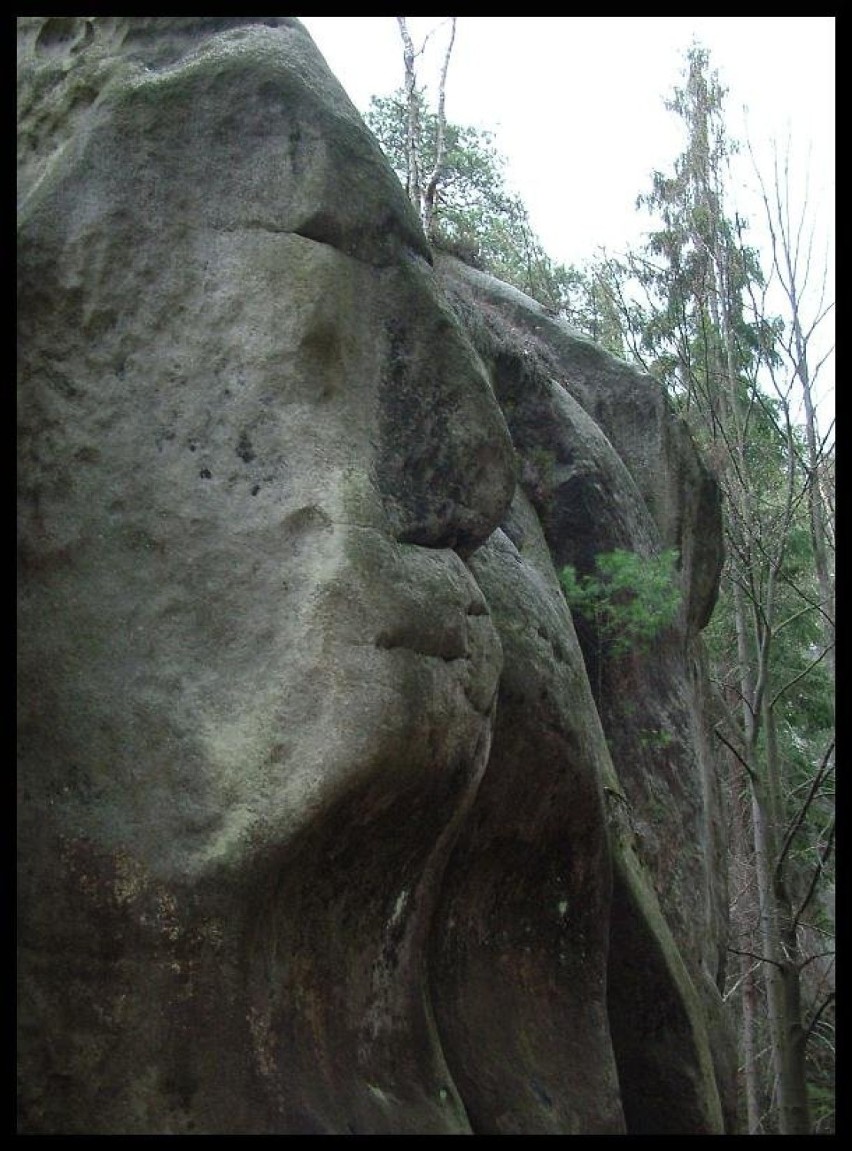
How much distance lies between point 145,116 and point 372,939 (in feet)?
12.7

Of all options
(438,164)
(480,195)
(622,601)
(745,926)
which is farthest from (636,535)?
(480,195)

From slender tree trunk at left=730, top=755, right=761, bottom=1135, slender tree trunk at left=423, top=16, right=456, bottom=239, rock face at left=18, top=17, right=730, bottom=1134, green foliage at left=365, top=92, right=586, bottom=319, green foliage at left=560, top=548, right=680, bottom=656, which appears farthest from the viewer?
green foliage at left=365, top=92, right=586, bottom=319

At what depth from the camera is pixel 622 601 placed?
9.59 meters

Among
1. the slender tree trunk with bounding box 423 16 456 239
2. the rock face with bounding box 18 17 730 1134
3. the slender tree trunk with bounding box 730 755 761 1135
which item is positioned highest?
the slender tree trunk with bounding box 423 16 456 239

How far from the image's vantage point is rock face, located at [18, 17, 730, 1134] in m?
4.85

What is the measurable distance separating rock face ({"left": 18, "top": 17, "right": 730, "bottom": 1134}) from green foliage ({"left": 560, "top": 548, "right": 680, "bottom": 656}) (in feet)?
7.20

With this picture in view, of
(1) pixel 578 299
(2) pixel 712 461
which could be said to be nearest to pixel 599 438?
(2) pixel 712 461

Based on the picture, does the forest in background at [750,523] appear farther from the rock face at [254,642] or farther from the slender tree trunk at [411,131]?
the rock face at [254,642]

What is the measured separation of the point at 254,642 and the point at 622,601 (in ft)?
16.2

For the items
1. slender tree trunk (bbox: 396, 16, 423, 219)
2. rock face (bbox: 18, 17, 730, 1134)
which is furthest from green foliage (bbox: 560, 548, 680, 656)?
slender tree trunk (bbox: 396, 16, 423, 219)

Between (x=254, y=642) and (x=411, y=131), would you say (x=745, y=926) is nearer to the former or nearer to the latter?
(x=411, y=131)

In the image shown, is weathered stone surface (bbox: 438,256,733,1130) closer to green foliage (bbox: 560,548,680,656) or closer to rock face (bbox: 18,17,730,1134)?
green foliage (bbox: 560,548,680,656)

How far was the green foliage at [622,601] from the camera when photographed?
9352 millimetres

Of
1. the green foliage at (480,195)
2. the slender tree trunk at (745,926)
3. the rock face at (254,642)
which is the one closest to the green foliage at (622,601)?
the rock face at (254,642)
